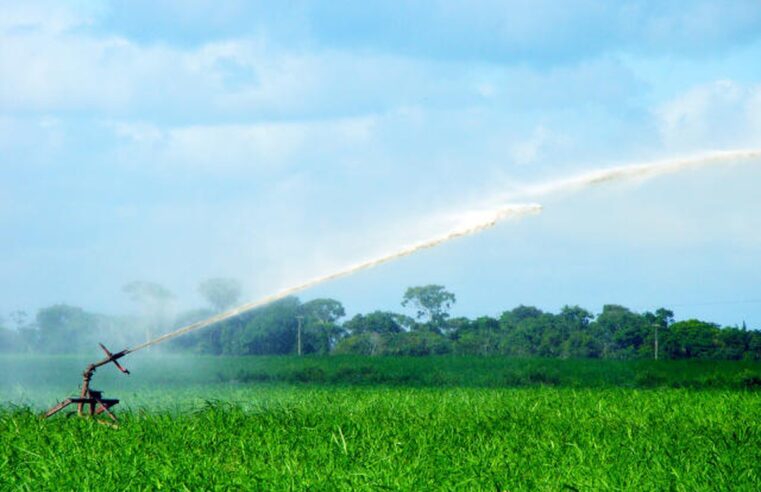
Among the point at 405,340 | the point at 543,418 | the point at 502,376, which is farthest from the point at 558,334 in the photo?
the point at 543,418

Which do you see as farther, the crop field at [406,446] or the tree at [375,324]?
the tree at [375,324]

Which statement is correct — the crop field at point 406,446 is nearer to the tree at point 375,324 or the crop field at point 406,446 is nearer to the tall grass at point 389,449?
the tall grass at point 389,449

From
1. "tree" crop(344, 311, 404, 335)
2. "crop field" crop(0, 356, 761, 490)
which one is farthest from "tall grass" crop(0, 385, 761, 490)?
"tree" crop(344, 311, 404, 335)

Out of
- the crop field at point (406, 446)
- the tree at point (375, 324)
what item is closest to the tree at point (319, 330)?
the tree at point (375, 324)

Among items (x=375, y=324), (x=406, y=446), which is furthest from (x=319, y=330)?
(x=406, y=446)

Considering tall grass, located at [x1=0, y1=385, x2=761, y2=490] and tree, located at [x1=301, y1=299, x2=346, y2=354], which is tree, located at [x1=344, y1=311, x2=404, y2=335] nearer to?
tree, located at [x1=301, y1=299, x2=346, y2=354]

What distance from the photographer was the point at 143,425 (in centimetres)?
1371

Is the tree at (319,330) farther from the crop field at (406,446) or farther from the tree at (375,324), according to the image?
the crop field at (406,446)

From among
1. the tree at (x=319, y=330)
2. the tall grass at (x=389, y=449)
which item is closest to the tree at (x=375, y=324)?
the tree at (x=319, y=330)

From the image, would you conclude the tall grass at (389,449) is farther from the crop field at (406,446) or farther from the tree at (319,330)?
the tree at (319,330)

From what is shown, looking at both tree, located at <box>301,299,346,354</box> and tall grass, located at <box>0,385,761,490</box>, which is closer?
tall grass, located at <box>0,385,761,490</box>

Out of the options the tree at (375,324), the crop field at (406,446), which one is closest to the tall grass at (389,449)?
the crop field at (406,446)

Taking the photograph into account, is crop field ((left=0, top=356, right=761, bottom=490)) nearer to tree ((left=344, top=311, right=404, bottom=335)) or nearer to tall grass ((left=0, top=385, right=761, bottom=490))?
tall grass ((left=0, top=385, right=761, bottom=490))

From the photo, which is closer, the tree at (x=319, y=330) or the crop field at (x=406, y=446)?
the crop field at (x=406, y=446)
